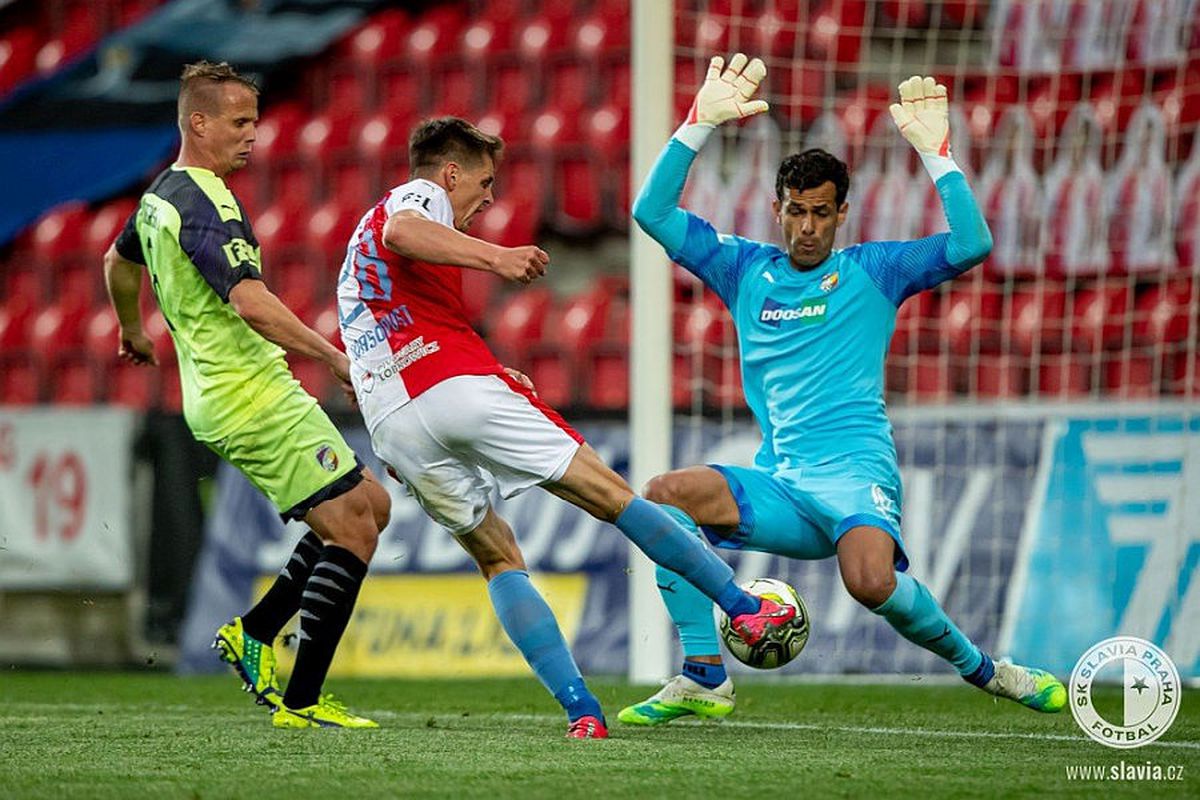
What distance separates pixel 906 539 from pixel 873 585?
292 centimetres

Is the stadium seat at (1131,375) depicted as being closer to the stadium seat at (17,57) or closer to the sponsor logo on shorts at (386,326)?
the sponsor logo on shorts at (386,326)

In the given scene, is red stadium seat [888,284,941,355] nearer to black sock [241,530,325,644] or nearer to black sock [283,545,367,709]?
black sock [241,530,325,644]

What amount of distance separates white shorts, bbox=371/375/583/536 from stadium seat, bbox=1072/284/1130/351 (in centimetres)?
424

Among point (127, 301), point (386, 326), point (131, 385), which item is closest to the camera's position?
point (386, 326)

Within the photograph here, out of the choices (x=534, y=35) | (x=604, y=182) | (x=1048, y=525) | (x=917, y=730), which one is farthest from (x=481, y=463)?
(x=534, y=35)

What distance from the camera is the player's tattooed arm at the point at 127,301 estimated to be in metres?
6.05

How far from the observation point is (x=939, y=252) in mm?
5551

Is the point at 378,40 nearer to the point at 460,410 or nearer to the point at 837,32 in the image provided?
the point at 837,32

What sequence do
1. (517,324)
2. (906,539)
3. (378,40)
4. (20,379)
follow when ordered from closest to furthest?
1. (906,539)
2. (517,324)
3. (20,379)
4. (378,40)

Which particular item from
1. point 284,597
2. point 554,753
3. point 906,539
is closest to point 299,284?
point 906,539

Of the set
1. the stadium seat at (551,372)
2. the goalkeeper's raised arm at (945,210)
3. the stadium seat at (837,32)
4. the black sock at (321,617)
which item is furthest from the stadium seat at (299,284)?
the goalkeeper's raised arm at (945,210)

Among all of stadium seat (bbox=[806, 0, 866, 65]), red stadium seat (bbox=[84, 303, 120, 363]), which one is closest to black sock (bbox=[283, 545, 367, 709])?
stadium seat (bbox=[806, 0, 866, 65])

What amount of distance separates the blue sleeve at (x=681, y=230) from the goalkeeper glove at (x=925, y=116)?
0.65 m

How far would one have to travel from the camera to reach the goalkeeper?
17.8ft
